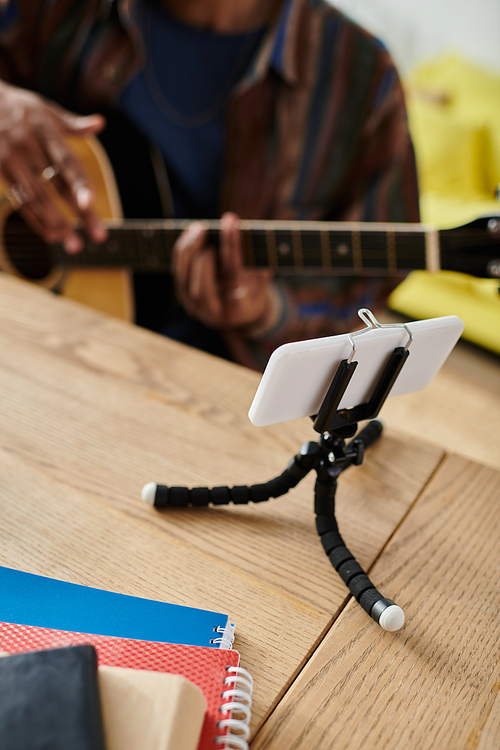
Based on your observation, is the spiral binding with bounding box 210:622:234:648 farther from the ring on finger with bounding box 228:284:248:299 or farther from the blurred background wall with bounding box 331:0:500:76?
the blurred background wall with bounding box 331:0:500:76

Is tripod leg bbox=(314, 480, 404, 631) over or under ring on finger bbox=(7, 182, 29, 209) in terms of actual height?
over

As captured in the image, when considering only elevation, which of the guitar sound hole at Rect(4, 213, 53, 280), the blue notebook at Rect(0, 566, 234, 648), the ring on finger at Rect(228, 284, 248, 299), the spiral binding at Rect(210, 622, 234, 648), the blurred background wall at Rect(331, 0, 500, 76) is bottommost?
the guitar sound hole at Rect(4, 213, 53, 280)

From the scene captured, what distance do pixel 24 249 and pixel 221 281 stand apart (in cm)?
46

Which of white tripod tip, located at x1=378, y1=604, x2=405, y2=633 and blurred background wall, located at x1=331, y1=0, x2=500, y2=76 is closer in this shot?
white tripod tip, located at x1=378, y1=604, x2=405, y2=633

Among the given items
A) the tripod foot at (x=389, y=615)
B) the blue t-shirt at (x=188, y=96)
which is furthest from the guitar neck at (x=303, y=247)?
the tripod foot at (x=389, y=615)

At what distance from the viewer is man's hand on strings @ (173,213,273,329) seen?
3.33 ft

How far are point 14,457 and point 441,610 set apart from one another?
1.35 feet

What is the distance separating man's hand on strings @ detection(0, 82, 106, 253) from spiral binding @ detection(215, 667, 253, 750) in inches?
35.8

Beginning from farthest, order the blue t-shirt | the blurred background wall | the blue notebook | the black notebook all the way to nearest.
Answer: the blurred background wall → the blue t-shirt → the blue notebook → the black notebook

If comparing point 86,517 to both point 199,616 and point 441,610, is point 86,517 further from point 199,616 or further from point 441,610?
point 441,610

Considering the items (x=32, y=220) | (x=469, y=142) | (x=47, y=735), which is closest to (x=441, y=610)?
(x=47, y=735)

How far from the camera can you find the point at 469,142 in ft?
7.70

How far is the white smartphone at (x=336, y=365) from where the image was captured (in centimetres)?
34

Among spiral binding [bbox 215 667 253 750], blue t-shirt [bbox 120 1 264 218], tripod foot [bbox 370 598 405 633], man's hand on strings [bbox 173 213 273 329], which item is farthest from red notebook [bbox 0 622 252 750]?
blue t-shirt [bbox 120 1 264 218]
